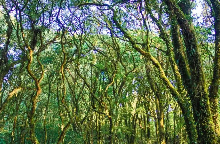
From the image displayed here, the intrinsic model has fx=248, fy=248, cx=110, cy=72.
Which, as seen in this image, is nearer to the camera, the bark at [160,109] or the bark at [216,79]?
the bark at [216,79]

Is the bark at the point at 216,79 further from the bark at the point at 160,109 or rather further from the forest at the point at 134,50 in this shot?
the bark at the point at 160,109

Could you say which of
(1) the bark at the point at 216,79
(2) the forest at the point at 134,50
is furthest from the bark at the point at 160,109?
(1) the bark at the point at 216,79

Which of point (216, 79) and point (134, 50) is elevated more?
point (134, 50)

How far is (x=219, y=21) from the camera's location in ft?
16.6

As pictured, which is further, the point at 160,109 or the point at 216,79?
the point at 160,109

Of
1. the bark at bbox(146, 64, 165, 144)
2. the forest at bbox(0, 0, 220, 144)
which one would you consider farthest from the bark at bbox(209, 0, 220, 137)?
the bark at bbox(146, 64, 165, 144)

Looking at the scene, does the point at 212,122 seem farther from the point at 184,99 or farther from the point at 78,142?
the point at 78,142

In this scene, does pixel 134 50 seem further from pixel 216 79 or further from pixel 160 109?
pixel 216 79

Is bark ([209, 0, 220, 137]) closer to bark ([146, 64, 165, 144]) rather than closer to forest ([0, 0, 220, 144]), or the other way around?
forest ([0, 0, 220, 144])

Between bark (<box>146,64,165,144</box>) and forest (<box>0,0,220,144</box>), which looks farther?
bark (<box>146,64,165,144</box>)

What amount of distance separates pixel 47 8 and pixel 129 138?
7996 millimetres

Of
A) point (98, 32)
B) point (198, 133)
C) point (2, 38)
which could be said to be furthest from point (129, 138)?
point (198, 133)

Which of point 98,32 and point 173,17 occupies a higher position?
point 98,32

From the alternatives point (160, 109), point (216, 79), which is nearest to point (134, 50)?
point (160, 109)
